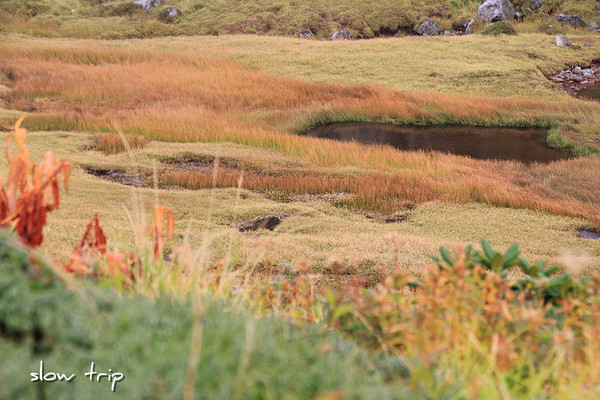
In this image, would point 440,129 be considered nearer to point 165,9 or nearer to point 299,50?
point 299,50

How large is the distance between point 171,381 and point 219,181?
A: 24.2ft

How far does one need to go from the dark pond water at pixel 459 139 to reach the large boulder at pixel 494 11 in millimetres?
20474

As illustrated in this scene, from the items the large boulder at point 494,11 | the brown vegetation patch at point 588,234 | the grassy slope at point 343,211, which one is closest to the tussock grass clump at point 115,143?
the grassy slope at point 343,211

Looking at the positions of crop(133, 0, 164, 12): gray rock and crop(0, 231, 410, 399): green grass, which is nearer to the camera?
crop(0, 231, 410, 399): green grass

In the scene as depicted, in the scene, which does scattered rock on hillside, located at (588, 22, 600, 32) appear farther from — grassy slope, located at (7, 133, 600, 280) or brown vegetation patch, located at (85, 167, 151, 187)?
brown vegetation patch, located at (85, 167, 151, 187)

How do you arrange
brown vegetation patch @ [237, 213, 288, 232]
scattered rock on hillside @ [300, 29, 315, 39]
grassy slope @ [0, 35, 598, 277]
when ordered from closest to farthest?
grassy slope @ [0, 35, 598, 277] → brown vegetation patch @ [237, 213, 288, 232] → scattered rock on hillside @ [300, 29, 315, 39]

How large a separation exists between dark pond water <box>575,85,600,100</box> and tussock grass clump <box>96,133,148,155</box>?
15636 millimetres

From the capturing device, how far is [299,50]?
23391 millimetres

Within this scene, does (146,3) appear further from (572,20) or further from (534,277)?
(534,277)

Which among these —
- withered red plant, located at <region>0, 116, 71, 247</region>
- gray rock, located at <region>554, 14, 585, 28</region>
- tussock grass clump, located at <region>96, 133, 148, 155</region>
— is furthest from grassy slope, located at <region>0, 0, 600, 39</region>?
withered red plant, located at <region>0, 116, 71, 247</region>

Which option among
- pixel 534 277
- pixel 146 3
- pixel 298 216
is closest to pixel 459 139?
pixel 298 216

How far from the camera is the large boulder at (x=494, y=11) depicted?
3266 centimetres

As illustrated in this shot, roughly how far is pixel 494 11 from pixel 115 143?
94.5ft

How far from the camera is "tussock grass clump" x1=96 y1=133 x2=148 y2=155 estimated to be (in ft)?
34.1
